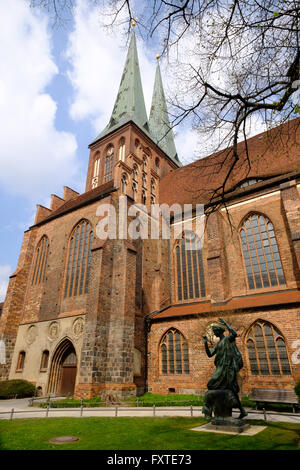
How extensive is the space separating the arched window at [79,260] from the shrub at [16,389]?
18.4ft

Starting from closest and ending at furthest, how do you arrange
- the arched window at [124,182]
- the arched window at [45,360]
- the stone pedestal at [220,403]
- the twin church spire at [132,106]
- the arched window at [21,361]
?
the stone pedestal at [220,403]
the arched window at [45,360]
the arched window at [21,361]
the arched window at [124,182]
the twin church spire at [132,106]

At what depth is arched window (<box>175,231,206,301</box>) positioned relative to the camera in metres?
19.8

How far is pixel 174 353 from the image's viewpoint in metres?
16.6

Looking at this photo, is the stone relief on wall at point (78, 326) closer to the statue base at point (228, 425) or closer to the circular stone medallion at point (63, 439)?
the circular stone medallion at point (63, 439)

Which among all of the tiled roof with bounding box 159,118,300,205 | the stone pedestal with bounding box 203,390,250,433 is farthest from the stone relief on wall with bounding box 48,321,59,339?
the stone pedestal with bounding box 203,390,250,433

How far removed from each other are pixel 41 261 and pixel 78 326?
7639 mm

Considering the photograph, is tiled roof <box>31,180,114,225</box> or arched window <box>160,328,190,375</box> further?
tiled roof <box>31,180,114,225</box>

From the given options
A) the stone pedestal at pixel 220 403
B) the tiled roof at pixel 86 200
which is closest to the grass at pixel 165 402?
the stone pedestal at pixel 220 403

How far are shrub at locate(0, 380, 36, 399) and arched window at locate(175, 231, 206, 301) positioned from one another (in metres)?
10.9

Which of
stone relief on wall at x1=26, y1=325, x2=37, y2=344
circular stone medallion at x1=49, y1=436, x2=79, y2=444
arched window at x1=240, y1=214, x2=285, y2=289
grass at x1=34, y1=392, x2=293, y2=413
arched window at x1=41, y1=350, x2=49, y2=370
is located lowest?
circular stone medallion at x1=49, y1=436, x2=79, y2=444

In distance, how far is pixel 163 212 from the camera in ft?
82.2

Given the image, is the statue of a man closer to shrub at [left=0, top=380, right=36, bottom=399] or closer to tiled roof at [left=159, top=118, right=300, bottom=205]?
tiled roof at [left=159, top=118, right=300, bottom=205]

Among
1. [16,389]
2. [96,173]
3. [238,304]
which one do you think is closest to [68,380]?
[16,389]

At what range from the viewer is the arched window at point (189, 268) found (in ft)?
65.0
